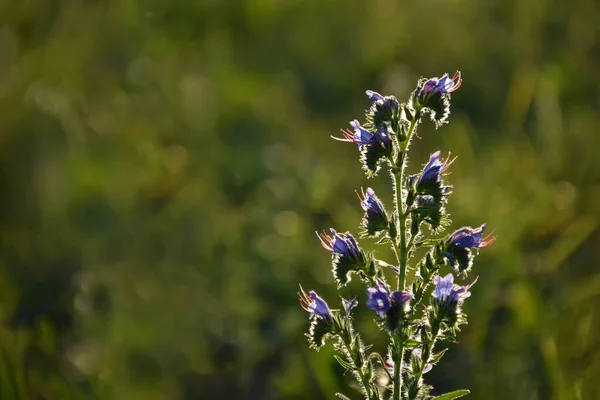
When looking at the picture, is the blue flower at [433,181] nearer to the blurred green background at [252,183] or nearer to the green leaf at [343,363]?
the green leaf at [343,363]

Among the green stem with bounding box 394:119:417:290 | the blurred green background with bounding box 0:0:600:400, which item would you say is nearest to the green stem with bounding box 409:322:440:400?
the green stem with bounding box 394:119:417:290

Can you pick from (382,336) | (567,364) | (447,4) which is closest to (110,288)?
(382,336)

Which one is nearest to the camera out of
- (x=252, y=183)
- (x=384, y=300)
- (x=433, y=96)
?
(x=384, y=300)

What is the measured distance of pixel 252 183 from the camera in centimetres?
383

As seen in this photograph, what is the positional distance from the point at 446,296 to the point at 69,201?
2.60 meters

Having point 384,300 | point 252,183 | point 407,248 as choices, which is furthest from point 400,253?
point 252,183

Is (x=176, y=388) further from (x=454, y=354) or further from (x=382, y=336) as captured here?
(x=454, y=354)

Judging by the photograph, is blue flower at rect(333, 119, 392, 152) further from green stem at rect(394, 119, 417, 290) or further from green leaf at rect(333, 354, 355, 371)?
green leaf at rect(333, 354, 355, 371)

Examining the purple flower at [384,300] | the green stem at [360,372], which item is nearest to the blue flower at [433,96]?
the purple flower at [384,300]

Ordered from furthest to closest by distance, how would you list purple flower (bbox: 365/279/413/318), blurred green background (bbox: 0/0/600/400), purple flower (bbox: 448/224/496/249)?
blurred green background (bbox: 0/0/600/400) → purple flower (bbox: 448/224/496/249) → purple flower (bbox: 365/279/413/318)

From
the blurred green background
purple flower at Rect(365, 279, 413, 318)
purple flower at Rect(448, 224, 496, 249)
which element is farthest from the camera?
the blurred green background

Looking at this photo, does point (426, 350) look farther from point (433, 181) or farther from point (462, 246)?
point (433, 181)

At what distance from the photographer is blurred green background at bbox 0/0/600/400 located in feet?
8.78

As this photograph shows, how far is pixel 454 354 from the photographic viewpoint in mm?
2699
